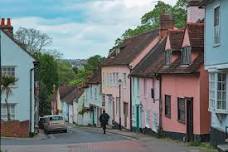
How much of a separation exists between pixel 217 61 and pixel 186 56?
7756 millimetres

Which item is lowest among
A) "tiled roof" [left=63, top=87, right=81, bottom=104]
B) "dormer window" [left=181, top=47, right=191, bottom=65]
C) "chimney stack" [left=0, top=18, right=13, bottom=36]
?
"tiled roof" [left=63, top=87, right=81, bottom=104]

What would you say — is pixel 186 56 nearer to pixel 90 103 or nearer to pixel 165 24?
pixel 165 24

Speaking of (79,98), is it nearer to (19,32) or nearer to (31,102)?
(19,32)

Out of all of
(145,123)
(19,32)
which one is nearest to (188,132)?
(145,123)

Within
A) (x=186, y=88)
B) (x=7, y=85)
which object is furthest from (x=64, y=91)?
(x=186, y=88)

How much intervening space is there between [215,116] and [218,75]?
1923 mm

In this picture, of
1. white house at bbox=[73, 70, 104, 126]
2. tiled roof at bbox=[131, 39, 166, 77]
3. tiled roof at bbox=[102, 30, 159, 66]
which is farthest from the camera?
white house at bbox=[73, 70, 104, 126]

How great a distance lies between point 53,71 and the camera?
116 meters

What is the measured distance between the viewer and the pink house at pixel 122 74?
52.0 meters

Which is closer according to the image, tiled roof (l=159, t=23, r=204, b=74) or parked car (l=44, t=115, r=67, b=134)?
tiled roof (l=159, t=23, r=204, b=74)

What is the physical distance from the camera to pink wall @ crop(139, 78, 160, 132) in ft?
132

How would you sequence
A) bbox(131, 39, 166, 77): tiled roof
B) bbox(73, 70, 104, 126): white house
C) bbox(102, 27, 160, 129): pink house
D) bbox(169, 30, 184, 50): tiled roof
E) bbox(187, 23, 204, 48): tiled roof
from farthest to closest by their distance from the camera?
bbox(73, 70, 104, 126): white house, bbox(102, 27, 160, 129): pink house, bbox(131, 39, 166, 77): tiled roof, bbox(169, 30, 184, 50): tiled roof, bbox(187, 23, 204, 48): tiled roof

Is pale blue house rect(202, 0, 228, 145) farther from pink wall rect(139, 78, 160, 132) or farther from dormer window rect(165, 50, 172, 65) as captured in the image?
pink wall rect(139, 78, 160, 132)

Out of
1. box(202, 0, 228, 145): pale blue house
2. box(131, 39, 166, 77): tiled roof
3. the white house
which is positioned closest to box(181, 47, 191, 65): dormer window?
box(202, 0, 228, 145): pale blue house
